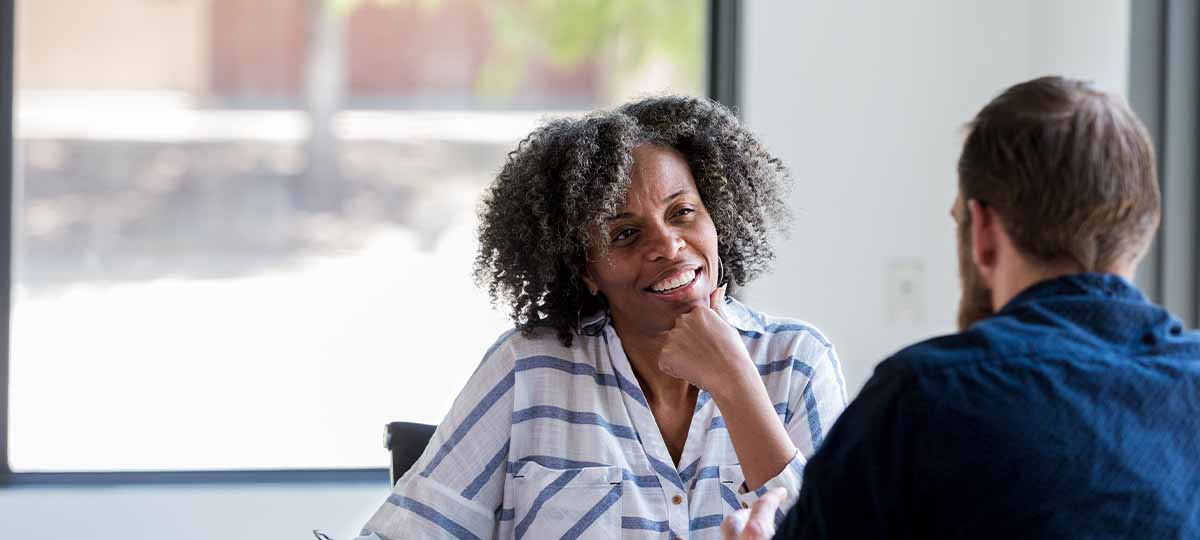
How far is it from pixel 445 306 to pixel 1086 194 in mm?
2233

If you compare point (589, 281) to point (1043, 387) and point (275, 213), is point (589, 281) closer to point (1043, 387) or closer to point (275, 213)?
point (1043, 387)

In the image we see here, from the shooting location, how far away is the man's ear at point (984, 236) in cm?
103

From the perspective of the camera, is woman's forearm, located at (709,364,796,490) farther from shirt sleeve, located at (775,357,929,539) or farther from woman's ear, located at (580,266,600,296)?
shirt sleeve, located at (775,357,929,539)

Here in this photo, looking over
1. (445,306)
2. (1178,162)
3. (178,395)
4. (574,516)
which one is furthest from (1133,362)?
(178,395)

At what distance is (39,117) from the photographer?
2.88m

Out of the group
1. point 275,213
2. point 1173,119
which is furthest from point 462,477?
point 1173,119

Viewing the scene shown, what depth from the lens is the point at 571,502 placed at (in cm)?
174

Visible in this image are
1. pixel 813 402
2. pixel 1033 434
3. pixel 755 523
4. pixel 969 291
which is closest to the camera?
pixel 1033 434

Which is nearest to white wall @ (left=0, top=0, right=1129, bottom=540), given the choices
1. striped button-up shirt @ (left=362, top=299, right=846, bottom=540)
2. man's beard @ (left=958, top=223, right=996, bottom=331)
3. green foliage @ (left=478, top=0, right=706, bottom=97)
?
green foliage @ (left=478, top=0, right=706, bottom=97)

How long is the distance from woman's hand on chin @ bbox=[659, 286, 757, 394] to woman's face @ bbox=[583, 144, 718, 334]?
6cm

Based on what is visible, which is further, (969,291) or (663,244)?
(663,244)

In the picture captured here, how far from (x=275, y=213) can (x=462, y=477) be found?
1.43 meters

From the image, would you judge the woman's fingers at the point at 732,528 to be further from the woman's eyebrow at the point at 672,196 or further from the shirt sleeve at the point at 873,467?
the woman's eyebrow at the point at 672,196

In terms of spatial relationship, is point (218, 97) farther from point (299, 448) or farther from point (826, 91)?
point (826, 91)
